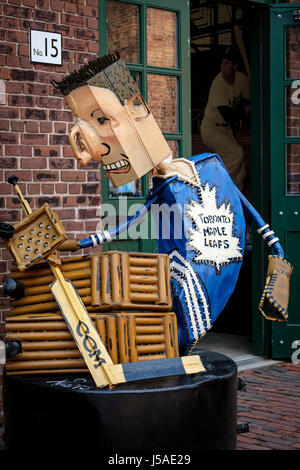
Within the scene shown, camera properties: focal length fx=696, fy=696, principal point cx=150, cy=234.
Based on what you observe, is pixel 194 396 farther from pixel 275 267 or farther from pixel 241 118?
pixel 241 118

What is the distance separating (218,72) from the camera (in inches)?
352

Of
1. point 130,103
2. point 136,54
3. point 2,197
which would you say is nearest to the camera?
point 130,103

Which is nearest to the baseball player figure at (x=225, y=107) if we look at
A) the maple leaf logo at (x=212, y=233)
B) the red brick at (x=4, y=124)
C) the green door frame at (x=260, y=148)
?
the green door frame at (x=260, y=148)

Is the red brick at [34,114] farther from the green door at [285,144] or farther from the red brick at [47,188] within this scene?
the green door at [285,144]

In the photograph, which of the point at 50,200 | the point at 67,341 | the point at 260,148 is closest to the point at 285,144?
the point at 260,148

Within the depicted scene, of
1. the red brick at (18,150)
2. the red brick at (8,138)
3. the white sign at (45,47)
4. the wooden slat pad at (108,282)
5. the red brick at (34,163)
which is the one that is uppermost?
the white sign at (45,47)

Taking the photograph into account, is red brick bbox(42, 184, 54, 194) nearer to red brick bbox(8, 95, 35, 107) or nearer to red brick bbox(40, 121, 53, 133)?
red brick bbox(40, 121, 53, 133)

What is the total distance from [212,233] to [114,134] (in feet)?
2.18

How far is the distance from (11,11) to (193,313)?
2.41 meters

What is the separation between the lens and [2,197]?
440 cm

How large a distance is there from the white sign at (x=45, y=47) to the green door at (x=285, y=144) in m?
2.10

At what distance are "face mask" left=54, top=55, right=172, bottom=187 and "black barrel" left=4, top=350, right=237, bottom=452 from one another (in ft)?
3.02

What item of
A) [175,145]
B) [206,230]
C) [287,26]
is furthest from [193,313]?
[287,26]

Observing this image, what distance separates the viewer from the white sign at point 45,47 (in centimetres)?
451
